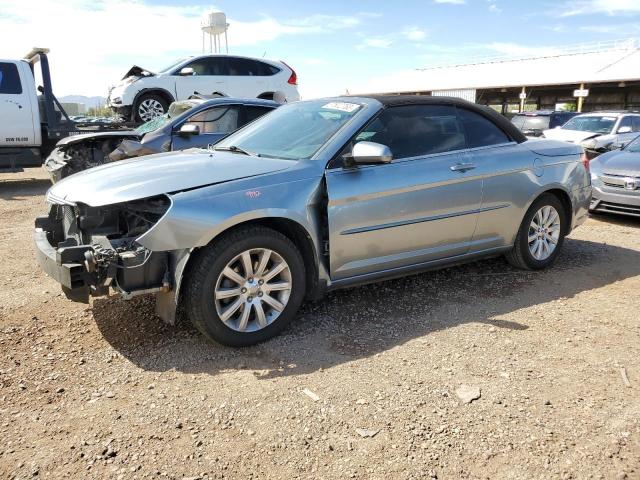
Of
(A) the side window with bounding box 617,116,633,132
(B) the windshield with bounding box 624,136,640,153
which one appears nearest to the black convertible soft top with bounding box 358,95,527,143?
(B) the windshield with bounding box 624,136,640,153

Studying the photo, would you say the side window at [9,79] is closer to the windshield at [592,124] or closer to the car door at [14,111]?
the car door at [14,111]

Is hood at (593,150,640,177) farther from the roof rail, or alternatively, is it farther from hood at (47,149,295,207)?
the roof rail

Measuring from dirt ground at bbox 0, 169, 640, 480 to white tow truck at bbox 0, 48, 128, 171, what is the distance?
6.64m

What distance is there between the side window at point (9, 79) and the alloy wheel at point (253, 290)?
908cm

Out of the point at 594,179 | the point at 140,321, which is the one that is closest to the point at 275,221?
the point at 140,321

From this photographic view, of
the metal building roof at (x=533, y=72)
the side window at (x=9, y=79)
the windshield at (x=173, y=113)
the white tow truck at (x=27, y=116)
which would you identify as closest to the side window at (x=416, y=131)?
the windshield at (x=173, y=113)

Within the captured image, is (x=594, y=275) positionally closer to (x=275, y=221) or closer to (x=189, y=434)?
(x=275, y=221)

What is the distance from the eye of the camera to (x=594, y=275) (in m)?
5.24

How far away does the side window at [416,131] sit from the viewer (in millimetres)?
4168

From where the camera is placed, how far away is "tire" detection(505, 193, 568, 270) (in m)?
5.00

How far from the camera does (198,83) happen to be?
41.3ft

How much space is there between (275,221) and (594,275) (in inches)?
133

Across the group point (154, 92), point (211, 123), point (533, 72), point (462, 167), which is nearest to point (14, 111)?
point (154, 92)

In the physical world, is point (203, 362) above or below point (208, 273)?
below
